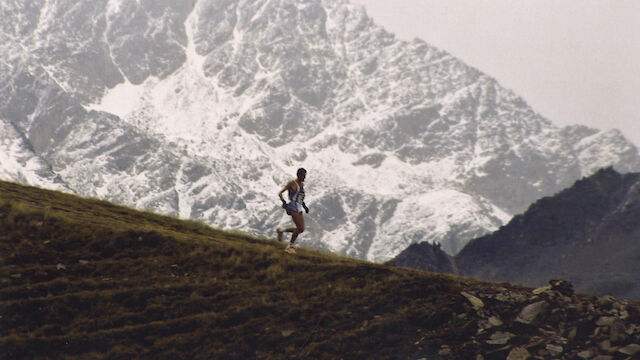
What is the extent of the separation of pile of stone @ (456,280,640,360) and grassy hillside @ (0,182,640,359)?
47 mm

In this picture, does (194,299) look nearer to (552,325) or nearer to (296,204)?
(296,204)

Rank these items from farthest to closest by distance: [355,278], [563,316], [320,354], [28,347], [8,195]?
1. [8,195]
2. [355,278]
3. [563,316]
4. [320,354]
5. [28,347]

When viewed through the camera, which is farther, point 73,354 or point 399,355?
point 399,355

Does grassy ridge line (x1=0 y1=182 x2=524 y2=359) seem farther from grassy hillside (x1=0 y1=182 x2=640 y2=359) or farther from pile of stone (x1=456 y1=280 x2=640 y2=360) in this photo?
pile of stone (x1=456 y1=280 x2=640 y2=360)

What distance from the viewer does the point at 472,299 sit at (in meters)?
28.9

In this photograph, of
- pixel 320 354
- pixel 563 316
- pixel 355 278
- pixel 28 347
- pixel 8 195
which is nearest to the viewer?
pixel 28 347

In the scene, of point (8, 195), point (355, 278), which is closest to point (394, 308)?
point (355, 278)

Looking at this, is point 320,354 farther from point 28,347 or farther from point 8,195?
point 8,195

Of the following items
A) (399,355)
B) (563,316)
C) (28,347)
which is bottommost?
(28,347)

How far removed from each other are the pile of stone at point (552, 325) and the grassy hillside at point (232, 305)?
5 cm

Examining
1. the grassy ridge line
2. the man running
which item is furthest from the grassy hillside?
the man running

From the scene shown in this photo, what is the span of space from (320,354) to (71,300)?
25.3ft

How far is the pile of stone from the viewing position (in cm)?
2655

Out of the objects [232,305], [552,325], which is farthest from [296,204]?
[552,325]
